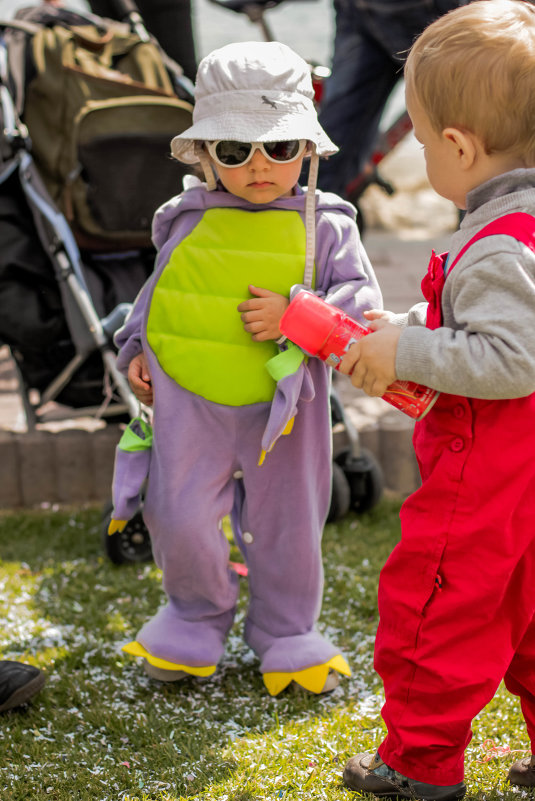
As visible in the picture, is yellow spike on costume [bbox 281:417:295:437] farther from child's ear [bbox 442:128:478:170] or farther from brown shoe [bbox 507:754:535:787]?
brown shoe [bbox 507:754:535:787]

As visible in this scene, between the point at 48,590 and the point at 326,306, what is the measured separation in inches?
54.0

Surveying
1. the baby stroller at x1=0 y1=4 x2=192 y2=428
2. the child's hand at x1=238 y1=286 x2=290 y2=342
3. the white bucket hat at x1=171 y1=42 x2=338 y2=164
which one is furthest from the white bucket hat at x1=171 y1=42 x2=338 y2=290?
the baby stroller at x1=0 y1=4 x2=192 y2=428

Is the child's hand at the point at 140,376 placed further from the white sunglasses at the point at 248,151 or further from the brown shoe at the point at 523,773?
the brown shoe at the point at 523,773

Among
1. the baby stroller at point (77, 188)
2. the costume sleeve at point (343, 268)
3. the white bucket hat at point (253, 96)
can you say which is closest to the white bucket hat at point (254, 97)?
the white bucket hat at point (253, 96)

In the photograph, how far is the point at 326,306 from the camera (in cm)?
158

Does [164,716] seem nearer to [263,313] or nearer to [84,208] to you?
[263,313]

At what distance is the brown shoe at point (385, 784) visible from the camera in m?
1.58

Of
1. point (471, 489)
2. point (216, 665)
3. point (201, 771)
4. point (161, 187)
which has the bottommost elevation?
point (216, 665)

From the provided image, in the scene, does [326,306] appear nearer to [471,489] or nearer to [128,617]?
Answer: [471,489]

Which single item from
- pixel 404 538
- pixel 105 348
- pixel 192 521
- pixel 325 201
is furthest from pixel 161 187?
pixel 404 538

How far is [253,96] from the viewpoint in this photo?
1.73 metres

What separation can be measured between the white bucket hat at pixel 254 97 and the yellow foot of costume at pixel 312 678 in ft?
3.44

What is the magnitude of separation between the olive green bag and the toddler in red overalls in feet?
4.39

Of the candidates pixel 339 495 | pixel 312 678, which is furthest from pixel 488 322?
pixel 339 495
